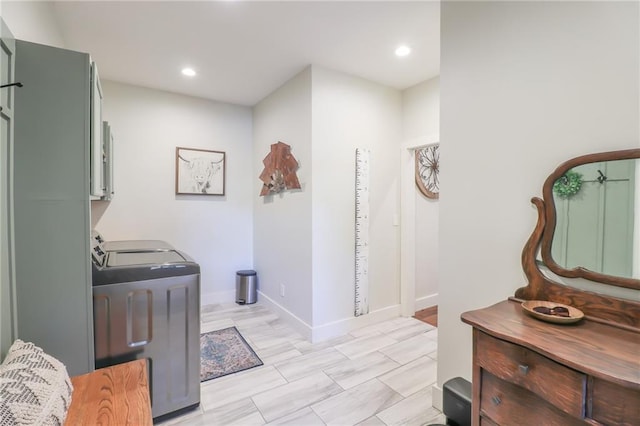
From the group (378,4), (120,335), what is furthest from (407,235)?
(120,335)

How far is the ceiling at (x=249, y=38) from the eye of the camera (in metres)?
2.00

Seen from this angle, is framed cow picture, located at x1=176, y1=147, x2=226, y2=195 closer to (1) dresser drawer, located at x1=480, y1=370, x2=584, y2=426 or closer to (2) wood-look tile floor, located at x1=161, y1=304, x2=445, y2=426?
(2) wood-look tile floor, located at x1=161, y1=304, x2=445, y2=426

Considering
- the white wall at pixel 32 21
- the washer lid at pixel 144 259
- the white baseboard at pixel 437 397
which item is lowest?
the white baseboard at pixel 437 397

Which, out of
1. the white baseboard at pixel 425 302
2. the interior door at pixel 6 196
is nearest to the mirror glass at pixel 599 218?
the interior door at pixel 6 196

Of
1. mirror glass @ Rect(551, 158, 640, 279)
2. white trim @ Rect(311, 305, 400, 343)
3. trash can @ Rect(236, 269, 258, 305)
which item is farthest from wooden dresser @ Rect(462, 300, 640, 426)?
trash can @ Rect(236, 269, 258, 305)

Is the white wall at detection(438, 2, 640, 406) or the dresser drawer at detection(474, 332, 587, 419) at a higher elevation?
the white wall at detection(438, 2, 640, 406)

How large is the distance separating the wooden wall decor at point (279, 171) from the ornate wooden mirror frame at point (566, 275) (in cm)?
209

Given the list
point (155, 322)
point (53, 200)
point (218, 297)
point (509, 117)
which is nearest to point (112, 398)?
point (155, 322)

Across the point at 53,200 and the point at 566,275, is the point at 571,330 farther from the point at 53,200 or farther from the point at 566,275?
the point at 53,200

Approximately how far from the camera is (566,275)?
1.26m

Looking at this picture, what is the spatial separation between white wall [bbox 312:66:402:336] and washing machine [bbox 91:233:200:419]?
50.2 inches

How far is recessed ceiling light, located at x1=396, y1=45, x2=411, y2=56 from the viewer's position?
2.49 metres

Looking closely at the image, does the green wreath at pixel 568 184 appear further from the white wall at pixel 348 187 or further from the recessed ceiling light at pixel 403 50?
the white wall at pixel 348 187

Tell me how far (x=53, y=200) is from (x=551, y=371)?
2043 mm
